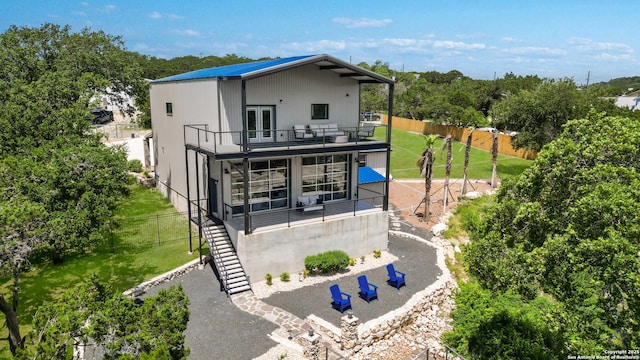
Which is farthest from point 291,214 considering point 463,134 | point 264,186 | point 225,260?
point 463,134

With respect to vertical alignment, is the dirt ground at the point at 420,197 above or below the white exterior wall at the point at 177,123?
below

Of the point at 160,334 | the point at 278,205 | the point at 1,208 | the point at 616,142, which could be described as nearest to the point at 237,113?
the point at 278,205

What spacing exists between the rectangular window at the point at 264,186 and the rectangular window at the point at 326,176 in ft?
3.91

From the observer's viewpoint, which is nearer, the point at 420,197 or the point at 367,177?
the point at 367,177

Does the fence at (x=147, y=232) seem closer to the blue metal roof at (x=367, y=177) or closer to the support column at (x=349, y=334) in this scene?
the support column at (x=349, y=334)

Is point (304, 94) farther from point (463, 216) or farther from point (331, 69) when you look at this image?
point (463, 216)

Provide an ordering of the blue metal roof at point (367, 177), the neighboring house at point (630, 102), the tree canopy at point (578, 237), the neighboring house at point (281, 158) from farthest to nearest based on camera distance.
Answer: the neighboring house at point (630, 102) < the blue metal roof at point (367, 177) < the neighboring house at point (281, 158) < the tree canopy at point (578, 237)

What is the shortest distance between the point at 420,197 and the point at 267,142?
15.4 meters

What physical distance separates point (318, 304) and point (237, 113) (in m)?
9.74

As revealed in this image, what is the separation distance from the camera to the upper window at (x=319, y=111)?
2230cm

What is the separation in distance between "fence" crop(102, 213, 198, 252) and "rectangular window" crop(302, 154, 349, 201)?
6490mm

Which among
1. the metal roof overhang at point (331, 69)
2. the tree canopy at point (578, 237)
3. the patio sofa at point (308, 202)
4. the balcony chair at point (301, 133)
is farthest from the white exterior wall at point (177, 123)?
the tree canopy at point (578, 237)

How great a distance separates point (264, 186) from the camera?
67.5 feet

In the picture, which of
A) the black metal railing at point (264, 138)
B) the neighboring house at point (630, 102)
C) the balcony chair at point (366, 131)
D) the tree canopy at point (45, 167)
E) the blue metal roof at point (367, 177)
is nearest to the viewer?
the tree canopy at point (45, 167)
